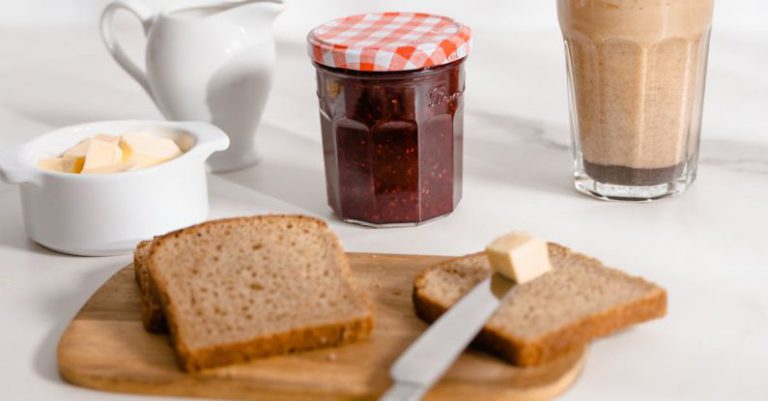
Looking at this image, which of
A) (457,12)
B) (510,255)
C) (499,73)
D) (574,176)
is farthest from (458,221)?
(457,12)

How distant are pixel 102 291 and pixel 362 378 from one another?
1.30 feet

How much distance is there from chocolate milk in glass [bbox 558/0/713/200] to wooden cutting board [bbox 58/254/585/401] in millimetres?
518

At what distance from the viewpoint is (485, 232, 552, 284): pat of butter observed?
1.29 meters

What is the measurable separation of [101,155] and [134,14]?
37 cm

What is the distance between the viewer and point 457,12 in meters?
2.73

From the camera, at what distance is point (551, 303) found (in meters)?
1.26

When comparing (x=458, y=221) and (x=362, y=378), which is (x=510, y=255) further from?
(x=458, y=221)

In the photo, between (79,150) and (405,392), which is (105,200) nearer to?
(79,150)

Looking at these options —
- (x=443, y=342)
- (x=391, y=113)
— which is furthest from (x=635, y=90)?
(x=443, y=342)

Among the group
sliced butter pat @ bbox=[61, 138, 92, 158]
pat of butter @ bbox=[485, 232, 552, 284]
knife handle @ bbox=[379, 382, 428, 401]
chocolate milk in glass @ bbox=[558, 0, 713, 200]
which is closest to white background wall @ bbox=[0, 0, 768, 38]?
chocolate milk in glass @ bbox=[558, 0, 713, 200]

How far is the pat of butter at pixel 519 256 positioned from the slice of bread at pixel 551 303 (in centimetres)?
1

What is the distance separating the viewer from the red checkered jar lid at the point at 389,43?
151cm

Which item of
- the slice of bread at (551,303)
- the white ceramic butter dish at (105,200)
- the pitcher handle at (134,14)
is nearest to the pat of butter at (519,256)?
the slice of bread at (551,303)

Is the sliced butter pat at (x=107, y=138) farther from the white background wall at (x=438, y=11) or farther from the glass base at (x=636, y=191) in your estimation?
the white background wall at (x=438, y=11)
